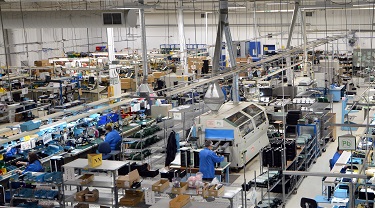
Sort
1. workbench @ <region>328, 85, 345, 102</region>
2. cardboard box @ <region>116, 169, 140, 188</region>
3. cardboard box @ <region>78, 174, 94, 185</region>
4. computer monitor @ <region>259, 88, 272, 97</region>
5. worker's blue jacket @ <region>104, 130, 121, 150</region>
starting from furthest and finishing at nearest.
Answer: workbench @ <region>328, 85, 345, 102</region>
computer monitor @ <region>259, 88, 272, 97</region>
worker's blue jacket @ <region>104, 130, 121, 150</region>
cardboard box @ <region>78, 174, 94, 185</region>
cardboard box @ <region>116, 169, 140, 188</region>

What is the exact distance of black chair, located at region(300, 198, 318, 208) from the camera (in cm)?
859

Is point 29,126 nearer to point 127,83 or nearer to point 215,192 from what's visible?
point 215,192

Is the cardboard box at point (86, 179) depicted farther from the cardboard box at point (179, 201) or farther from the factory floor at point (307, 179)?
the factory floor at point (307, 179)

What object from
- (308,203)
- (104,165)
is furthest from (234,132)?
(104,165)

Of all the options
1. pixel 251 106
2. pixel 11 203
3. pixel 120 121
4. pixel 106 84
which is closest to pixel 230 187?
pixel 11 203

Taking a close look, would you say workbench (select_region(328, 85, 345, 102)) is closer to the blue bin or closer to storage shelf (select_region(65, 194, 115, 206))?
the blue bin

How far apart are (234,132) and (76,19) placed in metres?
6.20

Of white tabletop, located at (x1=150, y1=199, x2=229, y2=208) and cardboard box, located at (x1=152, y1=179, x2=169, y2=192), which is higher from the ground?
cardboard box, located at (x1=152, y1=179, x2=169, y2=192)

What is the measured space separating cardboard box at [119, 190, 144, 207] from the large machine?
4205mm

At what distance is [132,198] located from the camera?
845cm

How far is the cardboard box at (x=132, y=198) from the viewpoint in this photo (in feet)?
27.3

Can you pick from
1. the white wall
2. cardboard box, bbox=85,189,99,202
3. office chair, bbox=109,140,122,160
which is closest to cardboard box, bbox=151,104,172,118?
office chair, bbox=109,140,122,160

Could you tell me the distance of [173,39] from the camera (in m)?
38.4

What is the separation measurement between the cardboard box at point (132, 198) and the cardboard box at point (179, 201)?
2.95 feet
